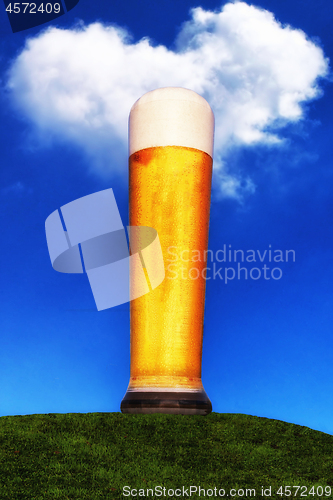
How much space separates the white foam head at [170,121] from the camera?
1235 centimetres

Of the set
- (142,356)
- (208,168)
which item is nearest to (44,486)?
(142,356)

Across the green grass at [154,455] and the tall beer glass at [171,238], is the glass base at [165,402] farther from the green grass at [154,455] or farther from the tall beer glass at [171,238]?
the green grass at [154,455]

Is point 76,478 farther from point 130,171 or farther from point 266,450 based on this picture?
point 130,171

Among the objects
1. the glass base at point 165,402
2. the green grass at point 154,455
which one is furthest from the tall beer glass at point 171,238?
the green grass at point 154,455

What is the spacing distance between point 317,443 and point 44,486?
5988 millimetres

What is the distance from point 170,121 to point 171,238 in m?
2.84

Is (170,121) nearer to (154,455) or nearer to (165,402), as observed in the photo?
(165,402)

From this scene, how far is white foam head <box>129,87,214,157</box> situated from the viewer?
12.4 metres

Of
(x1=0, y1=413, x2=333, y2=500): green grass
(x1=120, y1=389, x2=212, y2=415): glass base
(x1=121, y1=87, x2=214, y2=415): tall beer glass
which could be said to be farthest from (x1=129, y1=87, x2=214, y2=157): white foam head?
(x1=0, y1=413, x2=333, y2=500): green grass

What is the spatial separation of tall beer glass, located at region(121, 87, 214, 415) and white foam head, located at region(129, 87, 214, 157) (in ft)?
0.08

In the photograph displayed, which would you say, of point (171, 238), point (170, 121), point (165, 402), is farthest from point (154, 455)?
point (170, 121)

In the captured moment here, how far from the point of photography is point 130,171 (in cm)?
1275

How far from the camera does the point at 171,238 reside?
39.3 ft

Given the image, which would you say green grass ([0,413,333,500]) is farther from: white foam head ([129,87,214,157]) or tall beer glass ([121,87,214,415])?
white foam head ([129,87,214,157])
